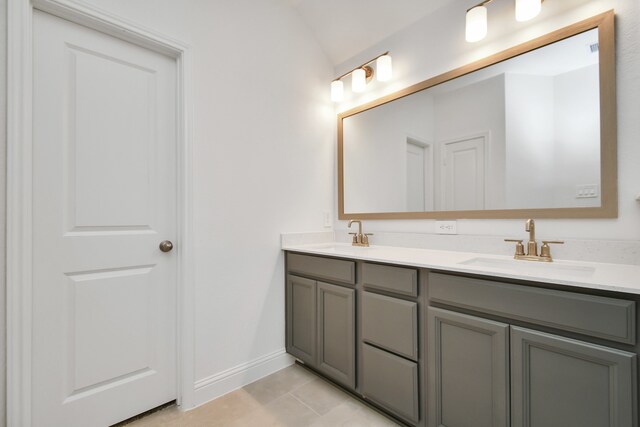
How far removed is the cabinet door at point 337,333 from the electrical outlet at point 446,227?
0.67 metres

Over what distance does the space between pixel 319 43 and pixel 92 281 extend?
2214 mm

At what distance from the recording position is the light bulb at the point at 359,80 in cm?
215

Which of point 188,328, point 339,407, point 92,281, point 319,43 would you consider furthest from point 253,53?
point 339,407

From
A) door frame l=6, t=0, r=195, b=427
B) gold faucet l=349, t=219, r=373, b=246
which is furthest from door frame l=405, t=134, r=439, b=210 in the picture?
door frame l=6, t=0, r=195, b=427

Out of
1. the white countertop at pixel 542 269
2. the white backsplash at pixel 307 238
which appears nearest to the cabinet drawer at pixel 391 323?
the white countertop at pixel 542 269

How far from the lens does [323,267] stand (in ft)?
5.83

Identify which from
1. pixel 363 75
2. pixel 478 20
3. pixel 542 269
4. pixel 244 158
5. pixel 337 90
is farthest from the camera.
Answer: pixel 337 90

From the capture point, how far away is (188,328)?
1.61 meters

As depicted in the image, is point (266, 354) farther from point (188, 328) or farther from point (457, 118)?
point (457, 118)

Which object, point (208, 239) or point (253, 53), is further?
point (253, 53)

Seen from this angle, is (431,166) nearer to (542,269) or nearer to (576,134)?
(576,134)

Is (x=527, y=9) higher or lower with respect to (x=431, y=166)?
higher

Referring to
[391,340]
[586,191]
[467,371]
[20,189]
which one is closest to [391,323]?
[391,340]

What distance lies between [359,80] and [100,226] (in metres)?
1.87
